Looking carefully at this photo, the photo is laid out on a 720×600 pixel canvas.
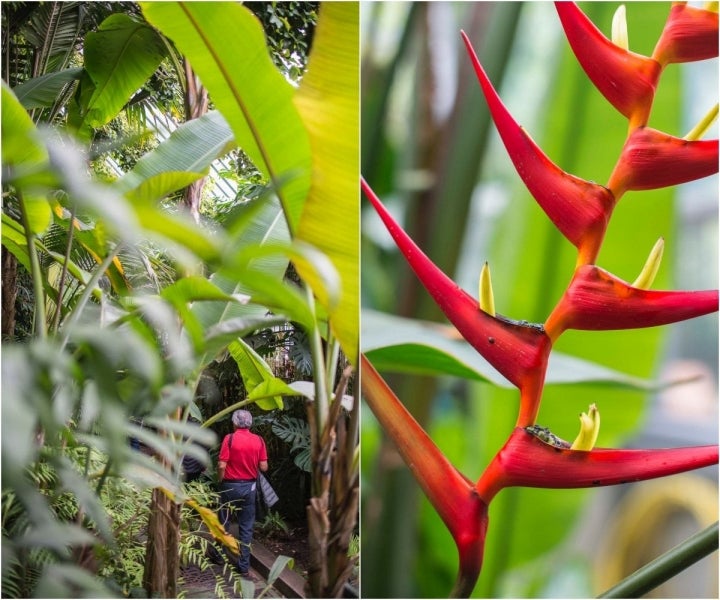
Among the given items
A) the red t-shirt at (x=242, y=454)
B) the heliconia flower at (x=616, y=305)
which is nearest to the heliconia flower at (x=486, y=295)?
the heliconia flower at (x=616, y=305)

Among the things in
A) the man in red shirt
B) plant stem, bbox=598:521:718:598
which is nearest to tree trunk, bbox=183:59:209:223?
the man in red shirt

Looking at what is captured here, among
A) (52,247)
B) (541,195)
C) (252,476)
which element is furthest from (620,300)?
(52,247)

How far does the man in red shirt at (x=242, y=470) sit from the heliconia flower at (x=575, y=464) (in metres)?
1.00

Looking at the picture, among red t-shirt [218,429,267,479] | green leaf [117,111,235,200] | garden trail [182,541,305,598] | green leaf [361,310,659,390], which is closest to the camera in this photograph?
green leaf [361,310,659,390]

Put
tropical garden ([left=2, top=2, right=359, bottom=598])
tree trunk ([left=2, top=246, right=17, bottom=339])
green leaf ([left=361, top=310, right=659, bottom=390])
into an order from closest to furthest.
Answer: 1. tropical garden ([left=2, top=2, right=359, bottom=598])
2. green leaf ([left=361, top=310, right=659, bottom=390])
3. tree trunk ([left=2, top=246, right=17, bottom=339])

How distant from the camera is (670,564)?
79 centimetres

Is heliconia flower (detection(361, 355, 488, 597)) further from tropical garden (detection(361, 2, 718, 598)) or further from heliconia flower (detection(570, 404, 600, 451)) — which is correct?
heliconia flower (detection(570, 404, 600, 451))

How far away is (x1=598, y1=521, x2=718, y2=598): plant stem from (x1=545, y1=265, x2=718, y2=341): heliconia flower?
10.9 inches

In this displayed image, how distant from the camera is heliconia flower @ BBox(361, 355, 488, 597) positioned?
2.79ft

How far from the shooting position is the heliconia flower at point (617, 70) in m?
0.98

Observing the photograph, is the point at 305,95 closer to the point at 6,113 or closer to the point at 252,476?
the point at 6,113

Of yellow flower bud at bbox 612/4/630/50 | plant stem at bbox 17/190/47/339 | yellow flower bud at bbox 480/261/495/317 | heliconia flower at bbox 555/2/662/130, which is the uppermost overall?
yellow flower bud at bbox 612/4/630/50

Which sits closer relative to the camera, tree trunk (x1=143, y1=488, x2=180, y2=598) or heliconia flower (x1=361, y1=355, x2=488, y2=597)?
heliconia flower (x1=361, y1=355, x2=488, y2=597)

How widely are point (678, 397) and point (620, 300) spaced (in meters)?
0.42
